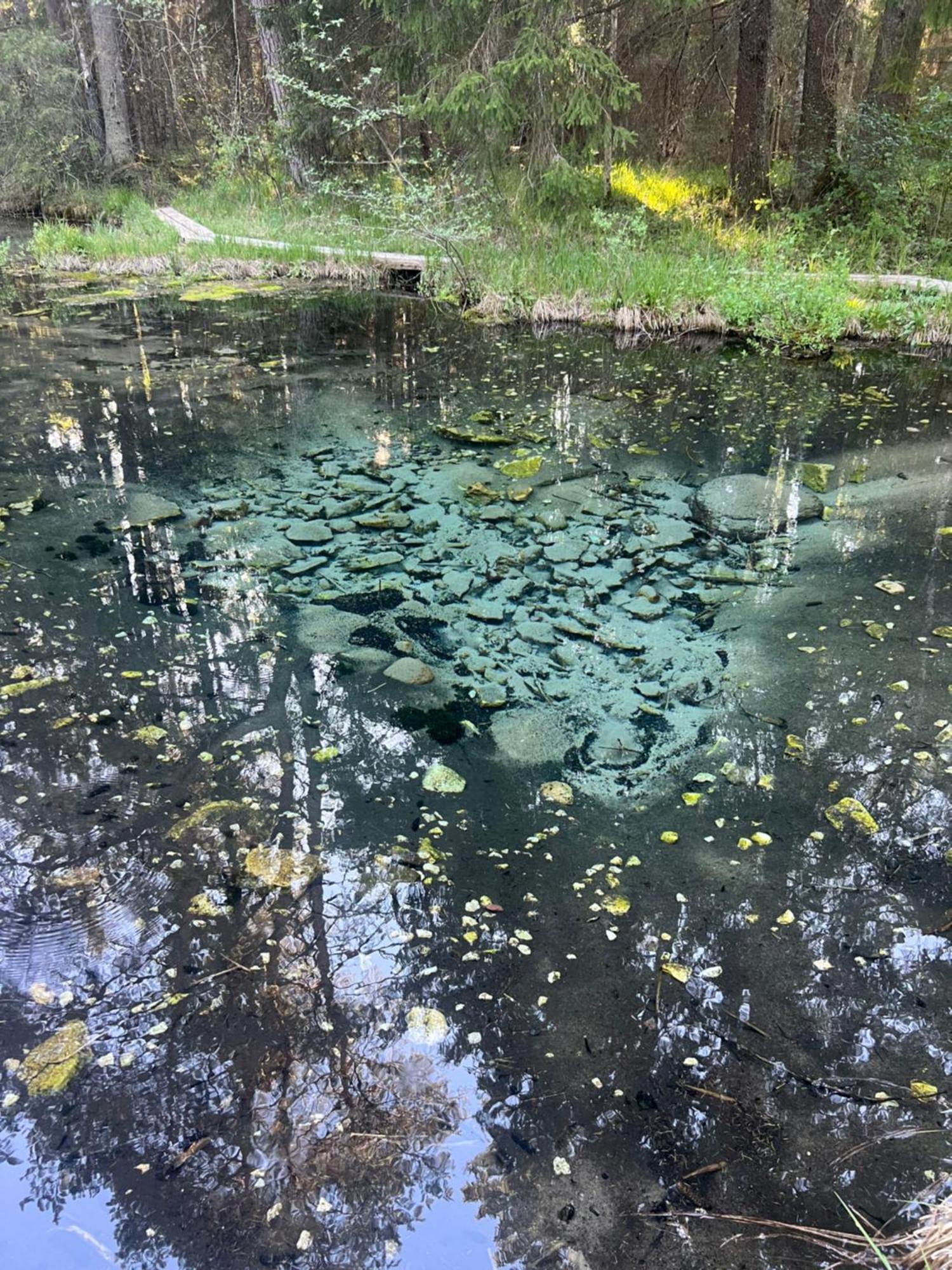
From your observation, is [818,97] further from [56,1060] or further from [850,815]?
[56,1060]

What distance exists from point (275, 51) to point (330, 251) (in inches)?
185

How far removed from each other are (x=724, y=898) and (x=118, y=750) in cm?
211

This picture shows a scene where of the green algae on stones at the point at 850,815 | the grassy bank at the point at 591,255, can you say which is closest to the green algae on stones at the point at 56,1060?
the green algae on stones at the point at 850,815

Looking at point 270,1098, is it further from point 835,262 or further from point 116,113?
point 116,113

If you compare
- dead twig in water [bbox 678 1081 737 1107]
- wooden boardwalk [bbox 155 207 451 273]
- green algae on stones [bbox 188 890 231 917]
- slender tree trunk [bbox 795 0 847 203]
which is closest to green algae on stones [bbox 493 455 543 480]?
green algae on stones [bbox 188 890 231 917]

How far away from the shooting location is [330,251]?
34.9 ft

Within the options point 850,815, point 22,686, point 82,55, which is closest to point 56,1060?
point 22,686

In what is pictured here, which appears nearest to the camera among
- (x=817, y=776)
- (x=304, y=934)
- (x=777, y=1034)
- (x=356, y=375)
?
(x=777, y=1034)

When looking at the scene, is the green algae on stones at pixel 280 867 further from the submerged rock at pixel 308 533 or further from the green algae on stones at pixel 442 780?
Answer: the submerged rock at pixel 308 533

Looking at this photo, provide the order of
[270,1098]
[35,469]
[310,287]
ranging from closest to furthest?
[270,1098]
[35,469]
[310,287]

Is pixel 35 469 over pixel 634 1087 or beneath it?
over

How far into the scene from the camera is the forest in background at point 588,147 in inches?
347

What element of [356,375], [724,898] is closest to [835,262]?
[356,375]

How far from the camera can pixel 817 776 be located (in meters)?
2.96
